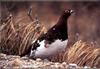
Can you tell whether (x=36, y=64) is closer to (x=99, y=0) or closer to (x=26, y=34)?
(x=26, y=34)

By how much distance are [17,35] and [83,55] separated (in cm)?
120

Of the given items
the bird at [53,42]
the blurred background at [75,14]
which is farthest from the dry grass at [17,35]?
the blurred background at [75,14]

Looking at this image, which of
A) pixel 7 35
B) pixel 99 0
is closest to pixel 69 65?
pixel 7 35

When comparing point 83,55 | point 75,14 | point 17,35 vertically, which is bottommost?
point 83,55

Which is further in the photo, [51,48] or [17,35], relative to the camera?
[17,35]

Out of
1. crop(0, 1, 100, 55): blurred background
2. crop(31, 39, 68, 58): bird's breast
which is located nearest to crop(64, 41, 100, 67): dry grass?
crop(31, 39, 68, 58): bird's breast

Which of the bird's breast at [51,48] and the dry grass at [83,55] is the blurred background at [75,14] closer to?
the dry grass at [83,55]

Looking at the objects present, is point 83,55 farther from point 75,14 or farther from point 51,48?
point 75,14

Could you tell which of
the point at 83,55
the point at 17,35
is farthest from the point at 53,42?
the point at 17,35

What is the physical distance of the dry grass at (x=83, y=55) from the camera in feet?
29.5

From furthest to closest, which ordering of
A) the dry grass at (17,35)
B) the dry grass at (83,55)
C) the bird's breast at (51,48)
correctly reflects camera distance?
the dry grass at (17,35) < the dry grass at (83,55) < the bird's breast at (51,48)

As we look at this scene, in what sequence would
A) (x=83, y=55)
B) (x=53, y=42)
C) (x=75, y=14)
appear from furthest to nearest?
(x=75, y=14) → (x=83, y=55) → (x=53, y=42)

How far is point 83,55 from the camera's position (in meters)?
9.12

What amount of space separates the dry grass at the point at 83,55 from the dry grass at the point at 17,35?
29.5 inches
